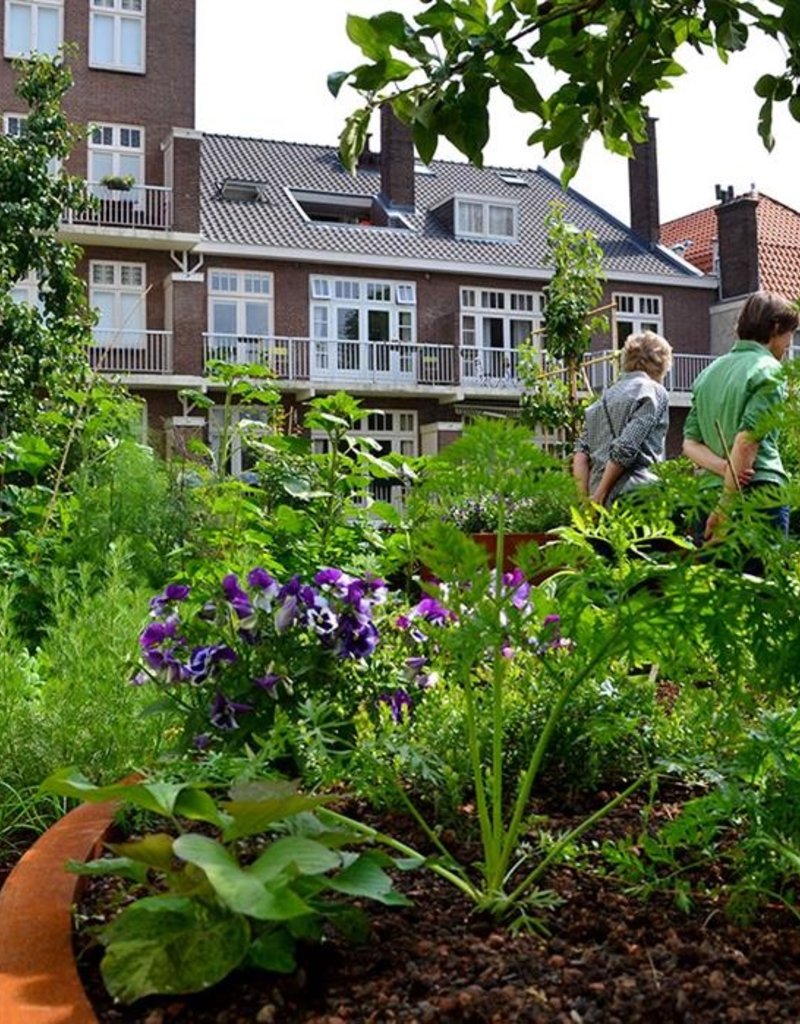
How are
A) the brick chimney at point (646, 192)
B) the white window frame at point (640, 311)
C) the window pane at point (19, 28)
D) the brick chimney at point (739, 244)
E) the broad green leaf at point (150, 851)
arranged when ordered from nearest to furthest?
the broad green leaf at point (150, 851), the window pane at point (19, 28), the brick chimney at point (739, 244), the white window frame at point (640, 311), the brick chimney at point (646, 192)

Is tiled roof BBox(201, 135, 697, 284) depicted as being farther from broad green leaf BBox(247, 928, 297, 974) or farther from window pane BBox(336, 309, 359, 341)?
broad green leaf BBox(247, 928, 297, 974)

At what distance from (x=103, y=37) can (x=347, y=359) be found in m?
8.19

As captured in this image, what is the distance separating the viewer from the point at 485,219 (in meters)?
28.7

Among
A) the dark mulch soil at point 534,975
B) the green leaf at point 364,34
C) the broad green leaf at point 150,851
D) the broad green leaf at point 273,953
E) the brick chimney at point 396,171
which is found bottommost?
the dark mulch soil at point 534,975

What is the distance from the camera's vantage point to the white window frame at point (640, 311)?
1155 inches

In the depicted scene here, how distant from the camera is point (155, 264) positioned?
24.3 metres

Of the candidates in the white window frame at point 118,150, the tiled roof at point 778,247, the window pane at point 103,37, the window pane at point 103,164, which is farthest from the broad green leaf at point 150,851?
the tiled roof at point 778,247

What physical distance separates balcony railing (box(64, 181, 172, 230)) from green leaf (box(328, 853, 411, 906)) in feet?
77.2

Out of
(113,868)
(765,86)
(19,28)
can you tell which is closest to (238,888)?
(113,868)

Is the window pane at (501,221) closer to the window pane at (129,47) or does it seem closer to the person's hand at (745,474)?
the window pane at (129,47)

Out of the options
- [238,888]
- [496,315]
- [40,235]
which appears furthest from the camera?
[496,315]

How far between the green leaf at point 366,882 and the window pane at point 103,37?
25.4 metres

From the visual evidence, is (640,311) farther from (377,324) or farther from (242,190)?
(242,190)

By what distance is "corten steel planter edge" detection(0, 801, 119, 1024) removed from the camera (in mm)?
1200
